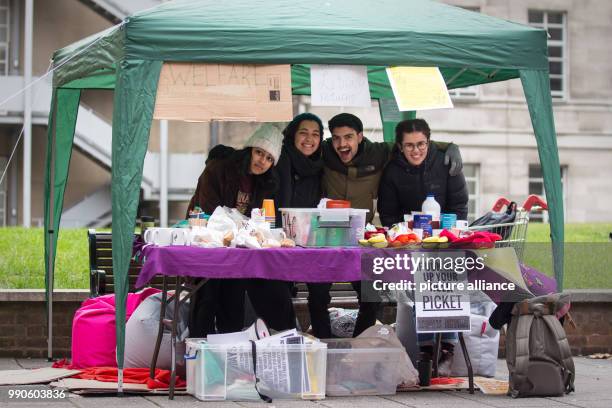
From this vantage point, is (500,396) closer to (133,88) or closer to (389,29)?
(389,29)

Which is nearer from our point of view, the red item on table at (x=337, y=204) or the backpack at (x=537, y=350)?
the backpack at (x=537, y=350)

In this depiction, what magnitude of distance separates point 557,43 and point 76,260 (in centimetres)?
1837

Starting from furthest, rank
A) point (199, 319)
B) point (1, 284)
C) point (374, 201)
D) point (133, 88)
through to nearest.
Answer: point (1, 284)
point (374, 201)
point (199, 319)
point (133, 88)

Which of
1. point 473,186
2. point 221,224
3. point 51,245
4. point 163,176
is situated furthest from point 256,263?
point 473,186

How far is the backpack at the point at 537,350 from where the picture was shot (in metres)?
7.98

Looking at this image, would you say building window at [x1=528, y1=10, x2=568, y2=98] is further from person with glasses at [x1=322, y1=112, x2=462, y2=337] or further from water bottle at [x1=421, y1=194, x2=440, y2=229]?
water bottle at [x1=421, y1=194, x2=440, y2=229]

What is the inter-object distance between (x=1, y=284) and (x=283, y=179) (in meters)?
3.72

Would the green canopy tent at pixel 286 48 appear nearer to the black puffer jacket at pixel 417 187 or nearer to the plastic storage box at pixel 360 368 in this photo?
the black puffer jacket at pixel 417 187

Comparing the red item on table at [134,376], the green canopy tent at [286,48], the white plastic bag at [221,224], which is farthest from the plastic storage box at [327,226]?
the red item on table at [134,376]

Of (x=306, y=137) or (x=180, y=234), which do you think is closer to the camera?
(x=180, y=234)

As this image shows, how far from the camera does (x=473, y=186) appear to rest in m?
27.6

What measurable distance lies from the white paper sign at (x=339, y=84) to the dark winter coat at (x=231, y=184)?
2.63 feet

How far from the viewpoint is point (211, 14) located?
26.5 ft

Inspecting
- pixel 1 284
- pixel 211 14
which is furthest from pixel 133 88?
pixel 1 284
